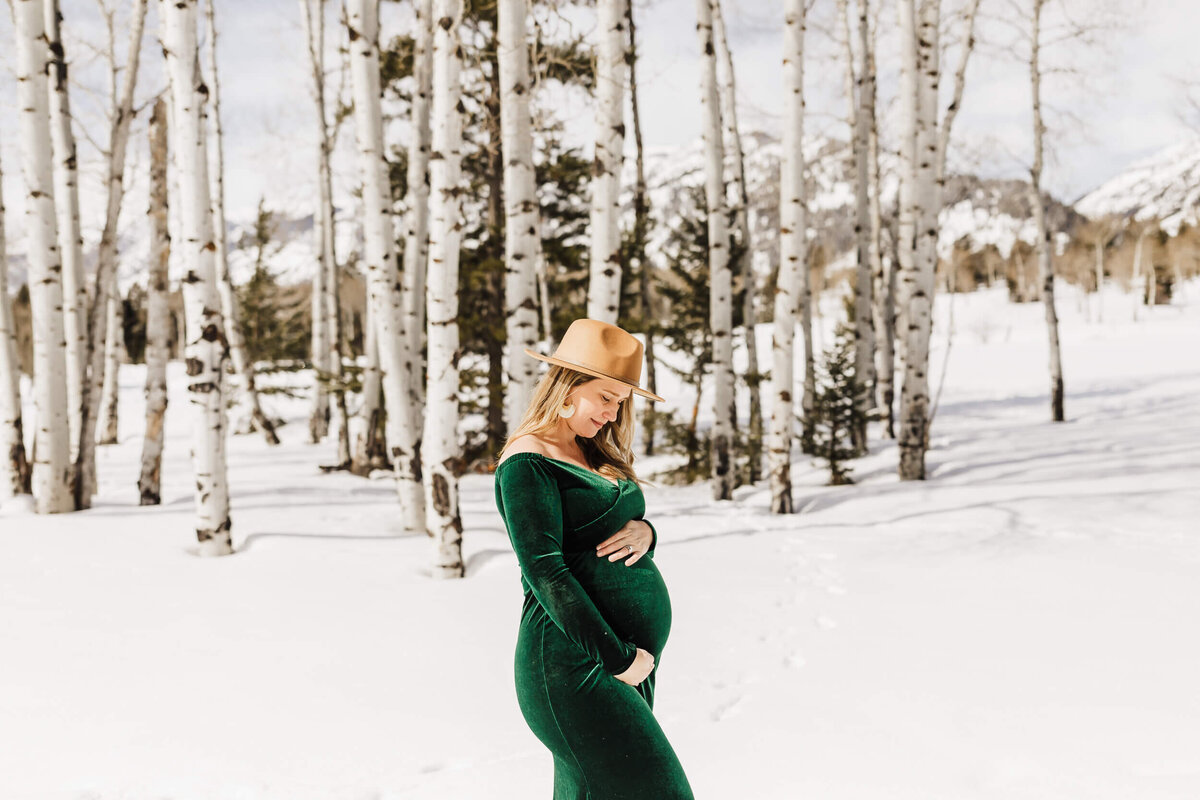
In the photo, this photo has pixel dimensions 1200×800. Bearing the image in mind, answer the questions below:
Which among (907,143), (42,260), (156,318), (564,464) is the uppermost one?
(907,143)

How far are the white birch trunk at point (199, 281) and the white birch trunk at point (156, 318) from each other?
2618mm

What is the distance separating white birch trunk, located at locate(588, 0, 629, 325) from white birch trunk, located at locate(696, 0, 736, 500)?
326 centimetres

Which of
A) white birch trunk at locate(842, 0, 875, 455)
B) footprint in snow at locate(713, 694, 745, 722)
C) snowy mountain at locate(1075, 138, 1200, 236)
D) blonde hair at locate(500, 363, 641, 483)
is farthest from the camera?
snowy mountain at locate(1075, 138, 1200, 236)

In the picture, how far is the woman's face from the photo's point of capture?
195 cm

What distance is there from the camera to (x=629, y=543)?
1.92 m

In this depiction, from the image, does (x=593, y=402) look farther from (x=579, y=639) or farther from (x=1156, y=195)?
(x=1156, y=195)

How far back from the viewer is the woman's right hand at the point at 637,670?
5.92 feet

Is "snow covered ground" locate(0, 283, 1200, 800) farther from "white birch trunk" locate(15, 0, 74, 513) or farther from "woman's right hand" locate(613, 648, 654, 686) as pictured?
"woman's right hand" locate(613, 648, 654, 686)

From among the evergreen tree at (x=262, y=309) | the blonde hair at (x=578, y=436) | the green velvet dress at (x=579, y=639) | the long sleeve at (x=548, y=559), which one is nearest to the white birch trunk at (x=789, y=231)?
the blonde hair at (x=578, y=436)

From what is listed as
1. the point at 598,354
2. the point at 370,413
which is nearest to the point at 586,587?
the point at 598,354

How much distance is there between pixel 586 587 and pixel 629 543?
0.16 metres

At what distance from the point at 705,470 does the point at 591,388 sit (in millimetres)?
11105

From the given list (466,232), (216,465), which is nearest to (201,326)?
(216,465)

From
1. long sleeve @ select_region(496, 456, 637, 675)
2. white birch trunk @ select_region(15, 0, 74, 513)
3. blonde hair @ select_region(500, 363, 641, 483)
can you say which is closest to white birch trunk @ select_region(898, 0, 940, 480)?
blonde hair @ select_region(500, 363, 641, 483)
